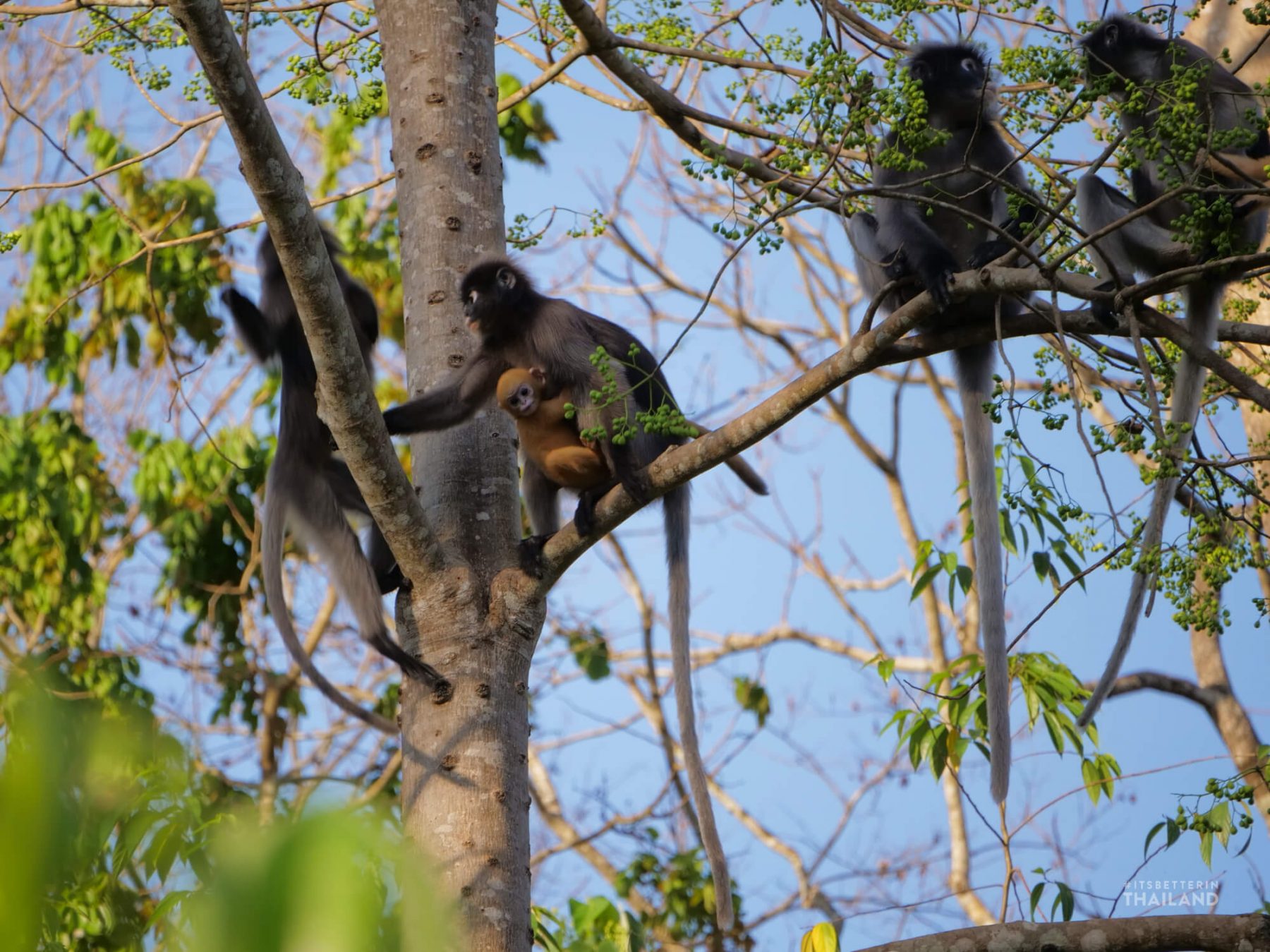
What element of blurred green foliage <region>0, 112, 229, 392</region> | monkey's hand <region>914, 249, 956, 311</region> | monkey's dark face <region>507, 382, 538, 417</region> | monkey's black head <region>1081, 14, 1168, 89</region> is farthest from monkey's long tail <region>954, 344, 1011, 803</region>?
blurred green foliage <region>0, 112, 229, 392</region>

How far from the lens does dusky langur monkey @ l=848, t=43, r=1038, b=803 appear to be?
9.16 feet

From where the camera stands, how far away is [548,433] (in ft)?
11.3

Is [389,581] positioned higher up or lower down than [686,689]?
higher up

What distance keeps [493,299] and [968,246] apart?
59.0 inches

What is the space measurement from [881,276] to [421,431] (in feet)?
4.53

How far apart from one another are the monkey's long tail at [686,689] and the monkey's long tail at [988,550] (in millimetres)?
599

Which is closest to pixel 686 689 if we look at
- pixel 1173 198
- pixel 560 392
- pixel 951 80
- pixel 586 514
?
pixel 586 514

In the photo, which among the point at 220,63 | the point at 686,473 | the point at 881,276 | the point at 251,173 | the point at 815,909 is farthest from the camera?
the point at 815,909

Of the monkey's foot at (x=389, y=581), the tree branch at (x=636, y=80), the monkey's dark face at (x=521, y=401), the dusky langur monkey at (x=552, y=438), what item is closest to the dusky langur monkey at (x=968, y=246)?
the tree branch at (x=636, y=80)

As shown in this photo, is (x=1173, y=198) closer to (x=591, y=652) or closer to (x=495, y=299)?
(x=495, y=299)

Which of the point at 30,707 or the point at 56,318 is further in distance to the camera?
the point at 56,318

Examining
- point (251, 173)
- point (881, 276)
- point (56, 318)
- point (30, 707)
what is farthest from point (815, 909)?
point (30, 707)

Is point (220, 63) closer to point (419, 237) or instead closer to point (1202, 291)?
point (419, 237)

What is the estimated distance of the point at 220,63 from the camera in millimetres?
1926
